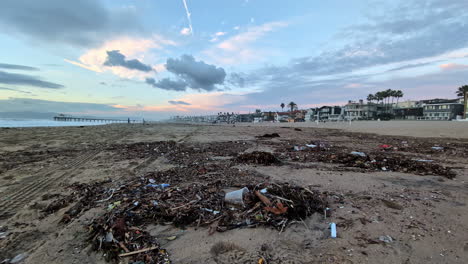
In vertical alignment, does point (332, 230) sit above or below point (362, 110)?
below

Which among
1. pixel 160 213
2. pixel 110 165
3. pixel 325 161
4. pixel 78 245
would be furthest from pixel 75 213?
pixel 325 161

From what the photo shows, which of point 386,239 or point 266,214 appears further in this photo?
point 266,214

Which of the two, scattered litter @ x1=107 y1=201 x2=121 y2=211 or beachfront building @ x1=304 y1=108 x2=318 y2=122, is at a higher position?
beachfront building @ x1=304 y1=108 x2=318 y2=122

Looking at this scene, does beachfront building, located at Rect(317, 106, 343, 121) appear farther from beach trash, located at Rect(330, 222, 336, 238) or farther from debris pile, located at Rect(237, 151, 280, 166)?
beach trash, located at Rect(330, 222, 336, 238)

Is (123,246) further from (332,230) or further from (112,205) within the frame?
(332,230)

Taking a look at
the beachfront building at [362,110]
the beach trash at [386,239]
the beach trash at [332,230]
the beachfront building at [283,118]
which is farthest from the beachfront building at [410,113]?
the beach trash at [332,230]

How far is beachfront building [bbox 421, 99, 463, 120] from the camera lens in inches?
2413

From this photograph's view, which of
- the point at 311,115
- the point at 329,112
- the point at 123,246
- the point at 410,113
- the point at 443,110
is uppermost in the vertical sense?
the point at 329,112

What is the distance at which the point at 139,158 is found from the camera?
8.02m

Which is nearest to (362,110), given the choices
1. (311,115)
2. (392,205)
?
(311,115)

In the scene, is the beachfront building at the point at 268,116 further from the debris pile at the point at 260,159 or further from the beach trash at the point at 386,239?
the beach trash at the point at 386,239

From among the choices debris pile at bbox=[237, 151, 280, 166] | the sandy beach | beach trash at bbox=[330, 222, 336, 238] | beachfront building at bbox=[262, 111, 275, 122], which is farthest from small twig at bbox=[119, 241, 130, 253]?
beachfront building at bbox=[262, 111, 275, 122]

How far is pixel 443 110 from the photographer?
6425cm

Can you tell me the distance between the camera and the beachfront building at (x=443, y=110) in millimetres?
61281
